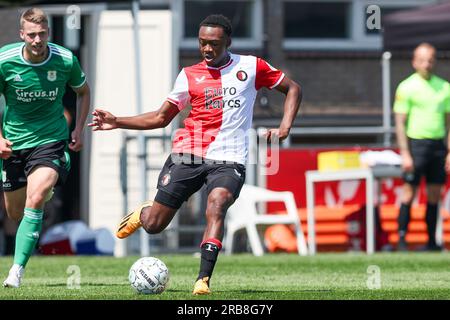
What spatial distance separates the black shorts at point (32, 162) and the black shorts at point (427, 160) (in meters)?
6.56

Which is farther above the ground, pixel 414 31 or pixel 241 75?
pixel 414 31

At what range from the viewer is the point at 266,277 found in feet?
40.5

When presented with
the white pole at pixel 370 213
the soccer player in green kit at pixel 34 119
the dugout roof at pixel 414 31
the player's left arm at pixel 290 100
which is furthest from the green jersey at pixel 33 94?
the dugout roof at pixel 414 31

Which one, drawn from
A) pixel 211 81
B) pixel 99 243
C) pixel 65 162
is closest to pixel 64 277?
pixel 65 162

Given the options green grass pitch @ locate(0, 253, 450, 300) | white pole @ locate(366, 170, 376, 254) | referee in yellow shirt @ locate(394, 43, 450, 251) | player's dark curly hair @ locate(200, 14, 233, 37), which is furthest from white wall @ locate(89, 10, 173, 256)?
player's dark curly hair @ locate(200, 14, 233, 37)

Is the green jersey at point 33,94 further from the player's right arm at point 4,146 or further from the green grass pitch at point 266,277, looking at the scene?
the green grass pitch at point 266,277

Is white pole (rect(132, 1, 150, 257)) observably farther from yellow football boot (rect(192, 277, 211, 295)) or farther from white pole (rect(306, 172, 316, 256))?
yellow football boot (rect(192, 277, 211, 295))

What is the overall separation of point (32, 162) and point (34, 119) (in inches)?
14.5

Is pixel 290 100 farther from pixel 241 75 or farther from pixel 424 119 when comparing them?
pixel 424 119

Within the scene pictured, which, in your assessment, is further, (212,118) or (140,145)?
(140,145)

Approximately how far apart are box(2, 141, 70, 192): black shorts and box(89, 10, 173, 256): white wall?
25.1 feet

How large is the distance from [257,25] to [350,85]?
1800 mm

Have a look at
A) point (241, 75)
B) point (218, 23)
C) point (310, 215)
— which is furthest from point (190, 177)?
point (310, 215)
